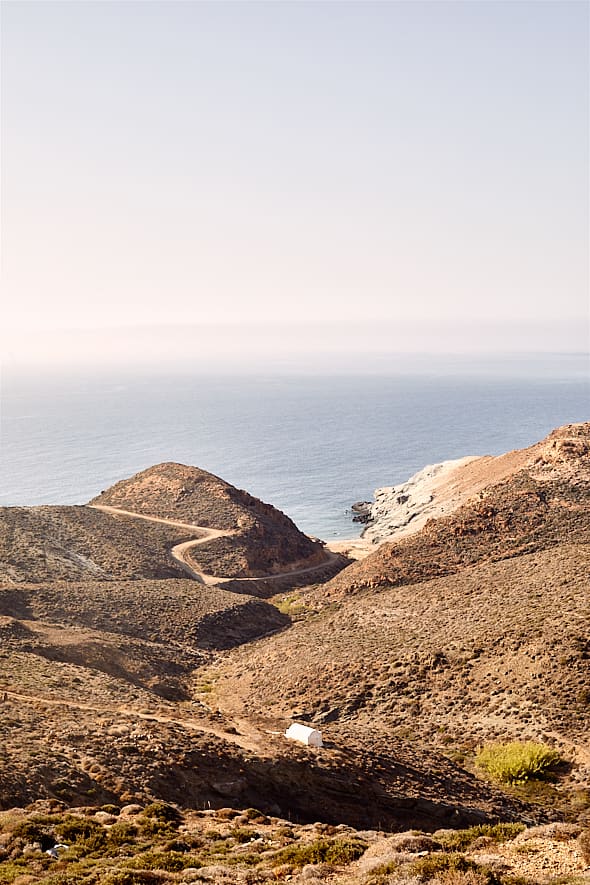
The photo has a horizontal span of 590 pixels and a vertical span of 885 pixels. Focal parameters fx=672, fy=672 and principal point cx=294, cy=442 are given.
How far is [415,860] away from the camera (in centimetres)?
1412

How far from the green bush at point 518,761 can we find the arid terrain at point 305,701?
281 mm

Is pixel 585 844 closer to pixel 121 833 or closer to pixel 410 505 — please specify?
pixel 121 833

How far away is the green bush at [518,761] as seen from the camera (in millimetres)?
24547

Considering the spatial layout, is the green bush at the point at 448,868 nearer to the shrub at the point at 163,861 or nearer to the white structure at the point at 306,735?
the shrub at the point at 163,861

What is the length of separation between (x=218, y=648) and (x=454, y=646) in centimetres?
1580

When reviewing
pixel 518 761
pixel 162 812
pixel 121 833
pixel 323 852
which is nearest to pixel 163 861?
pixel 121 833

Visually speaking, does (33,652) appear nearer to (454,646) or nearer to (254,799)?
(254,799)

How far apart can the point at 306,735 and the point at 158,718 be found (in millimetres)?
5602

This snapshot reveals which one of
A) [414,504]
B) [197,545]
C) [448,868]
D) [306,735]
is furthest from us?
[414,504]

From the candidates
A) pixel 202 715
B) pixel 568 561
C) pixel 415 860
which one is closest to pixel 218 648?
pixel 202 715

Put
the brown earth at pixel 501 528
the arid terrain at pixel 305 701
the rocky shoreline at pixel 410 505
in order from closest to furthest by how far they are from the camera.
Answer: the arid terrain at pixel 305 701, the brown earth at pixel 501 528, the rocky shoreline at pixel 410 505

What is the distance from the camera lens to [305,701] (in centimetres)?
3178

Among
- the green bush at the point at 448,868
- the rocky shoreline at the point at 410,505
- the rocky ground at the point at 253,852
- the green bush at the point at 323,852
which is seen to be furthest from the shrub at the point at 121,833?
the rocky shoreline at the point at 410,505

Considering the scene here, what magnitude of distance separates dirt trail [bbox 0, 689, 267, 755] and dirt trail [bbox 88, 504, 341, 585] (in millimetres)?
31515
